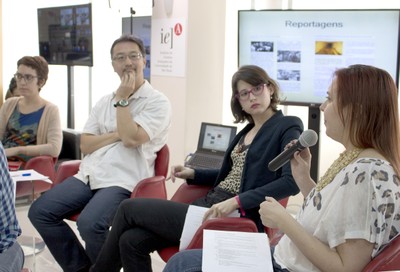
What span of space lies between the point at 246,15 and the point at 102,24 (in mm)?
2810

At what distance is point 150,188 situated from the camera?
3053mm

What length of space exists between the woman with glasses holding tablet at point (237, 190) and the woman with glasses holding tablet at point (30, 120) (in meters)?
1.42

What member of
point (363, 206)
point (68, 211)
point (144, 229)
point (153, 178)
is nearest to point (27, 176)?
point (68, 211)

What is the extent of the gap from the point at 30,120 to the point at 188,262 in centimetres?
244

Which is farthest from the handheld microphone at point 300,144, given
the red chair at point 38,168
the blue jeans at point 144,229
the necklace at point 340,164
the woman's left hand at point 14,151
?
the woman's left hand at point 14,151

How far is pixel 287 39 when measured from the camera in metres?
3.89

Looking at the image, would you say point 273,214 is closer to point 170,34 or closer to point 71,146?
point 170,34

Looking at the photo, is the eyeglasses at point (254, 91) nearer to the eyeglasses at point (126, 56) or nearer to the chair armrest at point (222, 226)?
the chair armrest at point (222, 226)

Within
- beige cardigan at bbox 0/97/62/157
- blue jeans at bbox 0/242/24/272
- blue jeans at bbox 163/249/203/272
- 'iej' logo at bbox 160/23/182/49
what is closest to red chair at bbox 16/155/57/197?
beige cardigan at bbox 0/97/62/157

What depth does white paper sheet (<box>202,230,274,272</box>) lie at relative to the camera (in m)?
1.95

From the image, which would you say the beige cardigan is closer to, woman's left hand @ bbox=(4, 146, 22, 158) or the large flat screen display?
woman's left hand @ bbox=(4, 146, 22, 158)

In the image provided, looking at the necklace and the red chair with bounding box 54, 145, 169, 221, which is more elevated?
the necklace

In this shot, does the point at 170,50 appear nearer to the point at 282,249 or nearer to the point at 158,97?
the point at 158,97

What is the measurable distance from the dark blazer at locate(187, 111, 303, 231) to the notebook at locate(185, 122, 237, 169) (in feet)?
2.82
